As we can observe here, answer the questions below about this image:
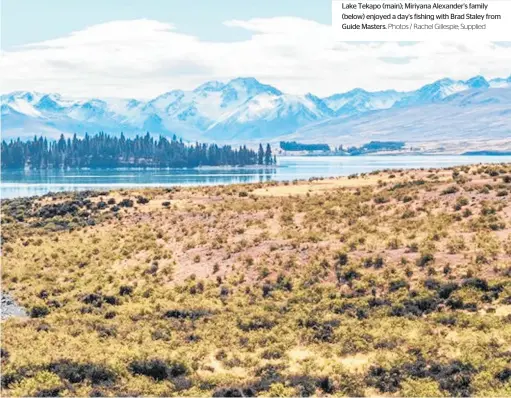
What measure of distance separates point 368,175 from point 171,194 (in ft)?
68.1

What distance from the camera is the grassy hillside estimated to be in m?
24.8

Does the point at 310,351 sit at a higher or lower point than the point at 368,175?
lower

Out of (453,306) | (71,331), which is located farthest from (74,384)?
(453,306)

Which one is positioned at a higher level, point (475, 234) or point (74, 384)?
point (475, 234)

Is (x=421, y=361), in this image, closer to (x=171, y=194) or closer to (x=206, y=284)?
(x=206, y=284)

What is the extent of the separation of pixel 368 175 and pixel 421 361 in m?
56.5

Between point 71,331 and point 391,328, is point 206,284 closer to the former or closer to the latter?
point 71,331

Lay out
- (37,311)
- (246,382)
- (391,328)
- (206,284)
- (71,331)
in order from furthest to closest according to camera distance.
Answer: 1. (206,284)
2. (37,311)
3. (71,331)
4. (391,328)
5. (246,382)

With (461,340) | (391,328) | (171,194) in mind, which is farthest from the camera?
(171,194)

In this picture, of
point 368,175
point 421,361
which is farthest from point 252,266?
point 368,175

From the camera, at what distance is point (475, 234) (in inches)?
1688

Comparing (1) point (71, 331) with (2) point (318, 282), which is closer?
(1) point (71, 331)

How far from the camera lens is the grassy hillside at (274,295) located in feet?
81.4

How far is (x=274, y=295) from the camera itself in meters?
37.4
